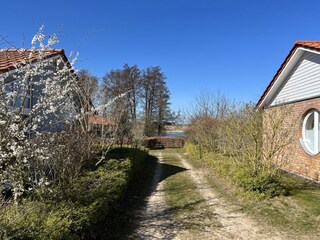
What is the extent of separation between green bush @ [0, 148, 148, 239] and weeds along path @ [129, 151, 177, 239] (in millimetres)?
716

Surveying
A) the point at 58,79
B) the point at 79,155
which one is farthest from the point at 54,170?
the point at 58,79

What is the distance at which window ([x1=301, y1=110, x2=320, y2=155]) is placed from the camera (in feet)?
33.5

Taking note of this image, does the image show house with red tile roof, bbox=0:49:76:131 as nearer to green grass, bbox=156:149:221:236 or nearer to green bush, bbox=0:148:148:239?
green bush, bbox=0:148:148:239

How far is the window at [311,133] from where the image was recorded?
1022 centimetres

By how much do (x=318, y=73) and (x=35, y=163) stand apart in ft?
30.6

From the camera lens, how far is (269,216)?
6.74 m

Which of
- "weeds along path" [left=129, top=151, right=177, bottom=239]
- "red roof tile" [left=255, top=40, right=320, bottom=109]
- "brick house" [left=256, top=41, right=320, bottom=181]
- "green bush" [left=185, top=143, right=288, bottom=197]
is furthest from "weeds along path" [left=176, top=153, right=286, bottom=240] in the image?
"red roof tile" [left=255, top=40, right=320, bottom=109]

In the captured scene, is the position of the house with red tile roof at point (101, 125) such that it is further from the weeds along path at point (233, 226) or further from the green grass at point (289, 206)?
the weeds along path at point (233, 226)

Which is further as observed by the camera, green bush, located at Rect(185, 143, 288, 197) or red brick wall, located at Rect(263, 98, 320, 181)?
red brick wall, located at Rect(263, 98, 320, 181)

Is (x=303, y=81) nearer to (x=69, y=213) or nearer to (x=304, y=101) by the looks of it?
(x=304, y=101)

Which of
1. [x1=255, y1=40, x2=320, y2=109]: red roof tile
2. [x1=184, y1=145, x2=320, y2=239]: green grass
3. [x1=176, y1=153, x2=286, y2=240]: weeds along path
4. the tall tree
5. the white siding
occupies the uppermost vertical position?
the tall tree

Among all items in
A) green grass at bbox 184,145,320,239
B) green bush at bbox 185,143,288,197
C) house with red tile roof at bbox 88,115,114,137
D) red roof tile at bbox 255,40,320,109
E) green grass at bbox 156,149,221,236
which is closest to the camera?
green grass at bbox 184,145,320,239

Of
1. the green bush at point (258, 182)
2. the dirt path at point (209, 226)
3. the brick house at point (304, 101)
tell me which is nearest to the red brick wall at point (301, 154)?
the brick house at point (304, 101)

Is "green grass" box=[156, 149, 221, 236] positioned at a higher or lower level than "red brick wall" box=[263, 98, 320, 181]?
lower
